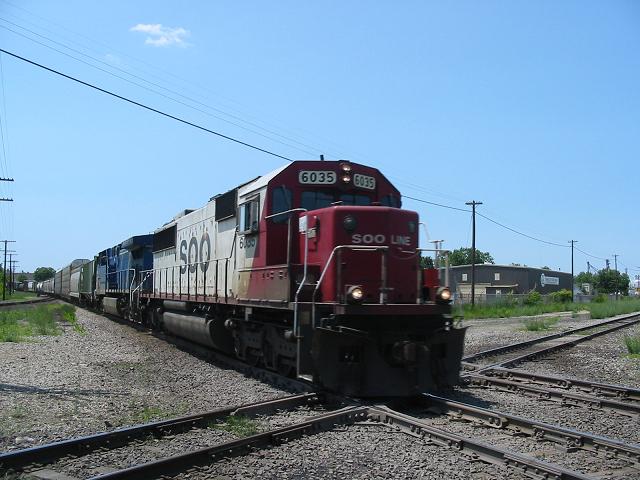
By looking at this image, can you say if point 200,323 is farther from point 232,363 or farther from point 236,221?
point 236,221

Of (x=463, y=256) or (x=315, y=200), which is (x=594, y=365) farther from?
(x=463, y=256)

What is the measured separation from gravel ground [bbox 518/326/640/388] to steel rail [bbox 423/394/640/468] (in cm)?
449

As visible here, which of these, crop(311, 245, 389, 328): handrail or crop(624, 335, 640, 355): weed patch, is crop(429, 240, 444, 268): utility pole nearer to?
crop(311, 245, 389, 328): handrail

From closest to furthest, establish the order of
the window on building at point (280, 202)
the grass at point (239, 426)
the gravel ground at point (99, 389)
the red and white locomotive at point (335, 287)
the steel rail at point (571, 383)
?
the grass at point (239, 426) → the gravel ground at point (99, 389) → the red and white locomotive at point (335, 287) → the steel rail at point (571, 383) → the window on building at point (280, 202)

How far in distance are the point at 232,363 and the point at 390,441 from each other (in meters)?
5.54

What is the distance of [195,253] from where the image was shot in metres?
13.2

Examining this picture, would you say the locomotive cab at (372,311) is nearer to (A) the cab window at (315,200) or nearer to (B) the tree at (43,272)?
(A) the cab window at (315,200)

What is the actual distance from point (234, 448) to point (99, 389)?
411 centimetres

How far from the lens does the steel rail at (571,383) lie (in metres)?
8.14

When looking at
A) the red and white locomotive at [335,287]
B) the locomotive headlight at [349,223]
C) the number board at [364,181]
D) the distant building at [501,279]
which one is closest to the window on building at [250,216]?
the red and white locomotive at [335,287]

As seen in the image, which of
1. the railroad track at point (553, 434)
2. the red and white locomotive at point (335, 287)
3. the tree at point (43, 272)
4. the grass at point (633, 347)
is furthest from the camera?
the tree at point (43, 272)

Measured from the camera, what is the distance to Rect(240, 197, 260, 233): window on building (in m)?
9.12

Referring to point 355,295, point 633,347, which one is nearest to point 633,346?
point 633,347

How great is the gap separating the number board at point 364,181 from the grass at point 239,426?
4.01 meters
